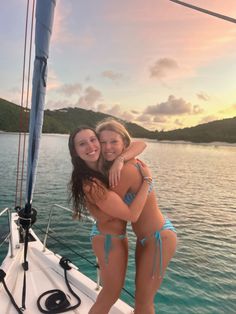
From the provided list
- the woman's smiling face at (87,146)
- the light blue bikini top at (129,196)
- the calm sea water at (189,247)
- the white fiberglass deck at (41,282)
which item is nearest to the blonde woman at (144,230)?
the light blue bikini top at (129,196)

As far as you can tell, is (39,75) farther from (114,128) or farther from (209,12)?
(209,12)

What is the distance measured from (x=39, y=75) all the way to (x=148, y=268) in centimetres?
330

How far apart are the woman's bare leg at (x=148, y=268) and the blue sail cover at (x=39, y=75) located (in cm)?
258

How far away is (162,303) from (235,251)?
5974 mm

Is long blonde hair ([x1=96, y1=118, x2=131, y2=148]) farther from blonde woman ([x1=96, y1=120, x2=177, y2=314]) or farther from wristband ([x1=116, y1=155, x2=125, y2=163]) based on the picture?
wristband ([x1=116, y1=155, x2=125, y2=163])

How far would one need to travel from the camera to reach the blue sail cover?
4.52m

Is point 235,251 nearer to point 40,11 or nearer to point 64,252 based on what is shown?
point 64,252

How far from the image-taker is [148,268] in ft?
11.5

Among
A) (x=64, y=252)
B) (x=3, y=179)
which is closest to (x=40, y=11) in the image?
(x=64, y=252)

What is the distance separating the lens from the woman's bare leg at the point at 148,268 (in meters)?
3.47

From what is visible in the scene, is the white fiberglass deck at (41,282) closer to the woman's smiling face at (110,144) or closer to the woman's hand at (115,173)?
the woman's hand at (115,173)

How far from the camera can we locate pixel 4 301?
15.9 feet

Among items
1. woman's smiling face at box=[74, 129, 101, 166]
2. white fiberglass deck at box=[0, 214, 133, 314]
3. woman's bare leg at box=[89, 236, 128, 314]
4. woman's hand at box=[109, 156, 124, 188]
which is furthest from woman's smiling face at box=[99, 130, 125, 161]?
white fiberglass deck at box=[0, 214, 133, 314]

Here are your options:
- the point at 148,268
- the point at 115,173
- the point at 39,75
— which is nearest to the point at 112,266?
the point at 148,268
